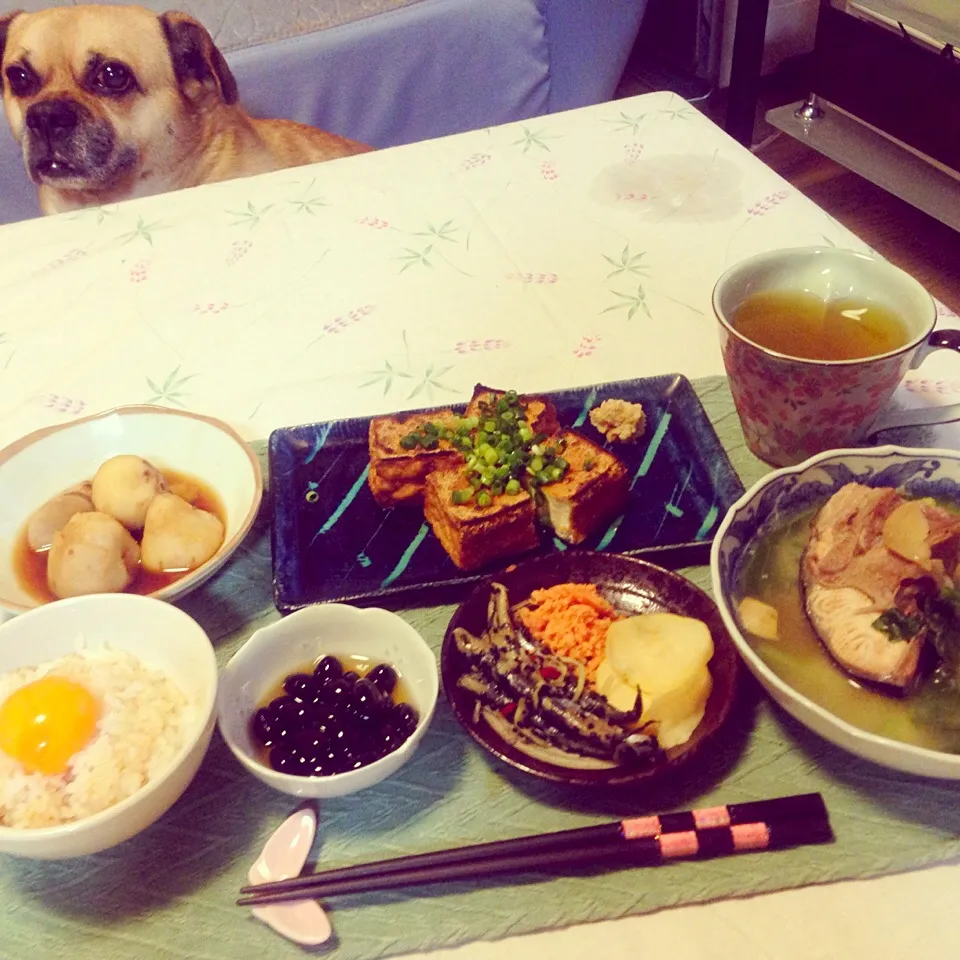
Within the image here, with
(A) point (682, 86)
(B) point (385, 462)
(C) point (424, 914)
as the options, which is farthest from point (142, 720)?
(A) point (682, 86)

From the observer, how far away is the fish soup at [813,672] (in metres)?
0.78

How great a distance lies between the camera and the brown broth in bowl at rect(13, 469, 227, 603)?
1.04 meters

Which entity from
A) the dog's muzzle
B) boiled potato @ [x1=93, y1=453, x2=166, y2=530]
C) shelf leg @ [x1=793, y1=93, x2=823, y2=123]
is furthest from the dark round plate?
shelf leg @ [x1=793, y1=93, x2=823, y2=123]

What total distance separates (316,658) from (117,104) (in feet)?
6.07

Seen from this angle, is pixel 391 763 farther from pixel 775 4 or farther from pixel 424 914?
pixel 775 4

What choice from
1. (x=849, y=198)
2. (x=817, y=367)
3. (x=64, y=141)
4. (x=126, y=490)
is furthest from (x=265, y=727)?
(x=849, y=198)

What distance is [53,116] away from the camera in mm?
2107

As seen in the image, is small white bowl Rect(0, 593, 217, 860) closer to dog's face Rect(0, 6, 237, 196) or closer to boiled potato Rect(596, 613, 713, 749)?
boiled potato Rect(596, 613, 713, 749)

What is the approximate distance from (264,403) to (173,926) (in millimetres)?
817

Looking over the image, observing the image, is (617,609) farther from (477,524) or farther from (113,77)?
(113,77)

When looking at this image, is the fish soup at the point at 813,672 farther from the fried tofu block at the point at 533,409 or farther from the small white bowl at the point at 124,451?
the small white bowl at the point at 124,451

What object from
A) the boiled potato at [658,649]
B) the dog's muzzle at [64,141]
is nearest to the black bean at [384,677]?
the boiled potato at [658,649]

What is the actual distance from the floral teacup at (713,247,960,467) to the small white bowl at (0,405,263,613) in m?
0.66

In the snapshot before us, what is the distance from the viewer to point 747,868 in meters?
0.75
